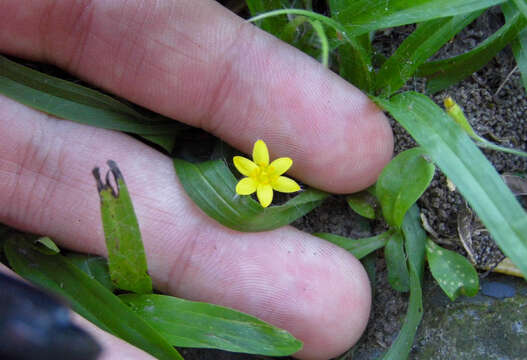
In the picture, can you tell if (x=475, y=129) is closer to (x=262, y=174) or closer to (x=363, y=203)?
(x=363, y=203)

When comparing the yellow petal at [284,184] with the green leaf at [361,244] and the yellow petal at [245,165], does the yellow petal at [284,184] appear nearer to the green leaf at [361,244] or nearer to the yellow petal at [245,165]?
the yellow petal at [245,165]

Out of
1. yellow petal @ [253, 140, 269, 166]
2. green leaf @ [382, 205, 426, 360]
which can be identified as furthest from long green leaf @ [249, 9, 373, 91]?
green leaf @ [382, 205, 426, 360]

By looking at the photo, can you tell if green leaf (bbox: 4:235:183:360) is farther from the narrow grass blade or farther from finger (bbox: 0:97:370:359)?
the narrow grass blade

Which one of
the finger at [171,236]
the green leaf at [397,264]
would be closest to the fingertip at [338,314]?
the finger at [171,236]

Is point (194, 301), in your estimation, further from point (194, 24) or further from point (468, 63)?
point (468, 63)

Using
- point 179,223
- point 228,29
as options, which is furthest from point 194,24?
point 179,223
